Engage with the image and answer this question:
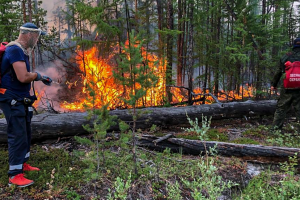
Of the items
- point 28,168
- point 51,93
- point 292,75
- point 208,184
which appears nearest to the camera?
point 208,184

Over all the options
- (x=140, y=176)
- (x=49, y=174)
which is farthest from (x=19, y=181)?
(x=140, y=176)

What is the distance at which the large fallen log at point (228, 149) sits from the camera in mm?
4523

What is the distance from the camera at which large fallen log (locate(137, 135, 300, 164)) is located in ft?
14.8

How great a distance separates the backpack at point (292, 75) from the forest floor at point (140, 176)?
292 centimetres

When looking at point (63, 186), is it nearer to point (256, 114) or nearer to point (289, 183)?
point (289, 183)

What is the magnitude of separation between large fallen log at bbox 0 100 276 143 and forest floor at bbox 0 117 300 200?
1.20ft

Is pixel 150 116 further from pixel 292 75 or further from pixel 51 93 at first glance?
pixel 51 93

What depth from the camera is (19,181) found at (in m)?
3.23

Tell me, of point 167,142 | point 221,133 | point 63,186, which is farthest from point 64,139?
point 221,133

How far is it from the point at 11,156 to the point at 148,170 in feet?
7.74

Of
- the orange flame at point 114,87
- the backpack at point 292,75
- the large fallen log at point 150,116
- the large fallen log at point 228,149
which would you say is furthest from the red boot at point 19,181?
the backpack at point 292,75

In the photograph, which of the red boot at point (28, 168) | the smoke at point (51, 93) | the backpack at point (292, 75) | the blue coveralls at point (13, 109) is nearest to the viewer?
the blue coveralls at point (13, 109)

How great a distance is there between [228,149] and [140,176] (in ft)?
7.73

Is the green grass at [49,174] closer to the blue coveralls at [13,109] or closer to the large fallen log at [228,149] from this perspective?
the blue coveralls at [13,109]
